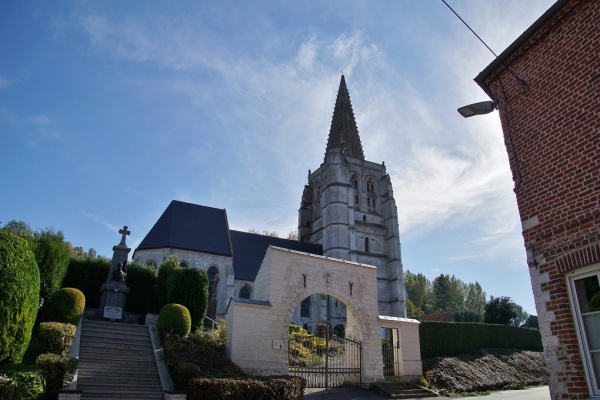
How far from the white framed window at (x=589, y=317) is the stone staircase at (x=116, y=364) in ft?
27.7

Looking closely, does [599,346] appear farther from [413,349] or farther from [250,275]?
[250,275]

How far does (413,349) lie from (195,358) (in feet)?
26.3

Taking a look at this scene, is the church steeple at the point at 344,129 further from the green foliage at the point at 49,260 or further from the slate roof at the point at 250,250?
the green foliage at the point at 49,260

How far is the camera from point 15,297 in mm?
9086

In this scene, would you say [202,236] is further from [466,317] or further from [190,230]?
[466,317]

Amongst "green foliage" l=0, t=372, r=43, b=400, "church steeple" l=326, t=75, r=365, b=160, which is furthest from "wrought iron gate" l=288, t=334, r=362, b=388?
"church steeple" l=326, t=75, r=365, b=160

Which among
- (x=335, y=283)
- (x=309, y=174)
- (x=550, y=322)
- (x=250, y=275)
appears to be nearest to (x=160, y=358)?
(x=335, y=283)

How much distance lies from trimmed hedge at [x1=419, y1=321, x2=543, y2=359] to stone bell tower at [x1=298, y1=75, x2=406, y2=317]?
12.7 metres

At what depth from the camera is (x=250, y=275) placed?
3269cm

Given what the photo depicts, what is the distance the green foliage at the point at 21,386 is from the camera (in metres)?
7.43

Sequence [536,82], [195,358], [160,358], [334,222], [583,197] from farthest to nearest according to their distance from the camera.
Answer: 1. [334,222]
2. [160,358]
3. [195,358]
4. [536,82]
5. [583,197]

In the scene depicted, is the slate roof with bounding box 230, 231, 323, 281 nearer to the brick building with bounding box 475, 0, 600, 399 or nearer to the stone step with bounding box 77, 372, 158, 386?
the stone step with bounding box 77, 372, 158, 386

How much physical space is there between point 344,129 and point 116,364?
38.6 meters

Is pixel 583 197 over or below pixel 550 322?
over
